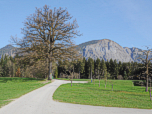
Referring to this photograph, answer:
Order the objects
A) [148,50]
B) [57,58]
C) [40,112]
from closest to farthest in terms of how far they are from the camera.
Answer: [40,112], [148,50], [57,58]

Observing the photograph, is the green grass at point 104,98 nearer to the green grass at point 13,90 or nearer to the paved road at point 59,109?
the paved road at point 59,109

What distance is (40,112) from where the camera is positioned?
26.7 ft

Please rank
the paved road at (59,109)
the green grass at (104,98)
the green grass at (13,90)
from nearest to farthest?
the paved road at (59,109) → the green grass at (104,98) → the green grass at (13,90)

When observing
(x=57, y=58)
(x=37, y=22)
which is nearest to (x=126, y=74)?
(x=57, y=58)

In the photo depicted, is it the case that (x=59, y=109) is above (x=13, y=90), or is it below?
above

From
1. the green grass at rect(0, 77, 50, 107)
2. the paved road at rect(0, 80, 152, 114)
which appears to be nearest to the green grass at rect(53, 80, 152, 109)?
the paved road at rect(0, 80, 152, 114)

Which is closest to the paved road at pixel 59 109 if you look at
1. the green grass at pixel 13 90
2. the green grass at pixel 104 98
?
the green grass at pixel 104 98

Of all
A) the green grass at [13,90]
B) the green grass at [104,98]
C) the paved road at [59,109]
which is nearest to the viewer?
the paved road at [59,109]

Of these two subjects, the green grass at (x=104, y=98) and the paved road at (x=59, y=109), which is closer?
the paved road at (x=59, y=109)

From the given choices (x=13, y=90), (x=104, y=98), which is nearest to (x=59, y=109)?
(x=104, y=98)

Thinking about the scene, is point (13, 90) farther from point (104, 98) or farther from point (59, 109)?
point (59, 109)

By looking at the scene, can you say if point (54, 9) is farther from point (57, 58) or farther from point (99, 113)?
point (99, 113)

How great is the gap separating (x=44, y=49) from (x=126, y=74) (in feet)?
223

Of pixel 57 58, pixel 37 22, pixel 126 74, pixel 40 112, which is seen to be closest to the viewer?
pixel 40 112
